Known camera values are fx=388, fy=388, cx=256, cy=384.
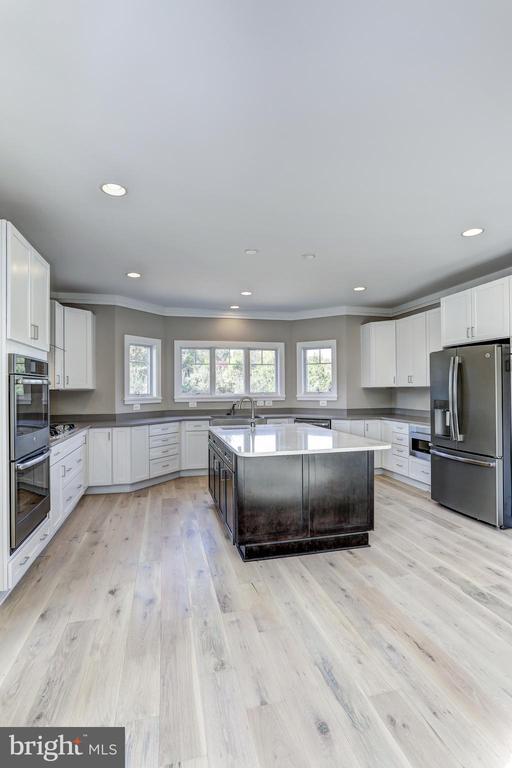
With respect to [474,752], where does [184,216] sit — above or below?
above

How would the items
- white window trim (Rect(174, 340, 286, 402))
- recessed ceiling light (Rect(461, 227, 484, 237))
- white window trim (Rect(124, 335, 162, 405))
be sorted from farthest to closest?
white window trim (Rect(174, 340, 286, 402)), white window trim (Rect(124, 335, 162, 405)), recessed ceiling light (Rect(461, 227, 484, 237))

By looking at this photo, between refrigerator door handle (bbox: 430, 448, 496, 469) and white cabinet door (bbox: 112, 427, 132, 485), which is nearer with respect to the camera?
refrigerator door handle (bbox: 430, 448, 496, 469)

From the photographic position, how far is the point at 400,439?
5.53 m

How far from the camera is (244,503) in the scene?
3045mm

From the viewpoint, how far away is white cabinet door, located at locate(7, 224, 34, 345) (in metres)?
2.44

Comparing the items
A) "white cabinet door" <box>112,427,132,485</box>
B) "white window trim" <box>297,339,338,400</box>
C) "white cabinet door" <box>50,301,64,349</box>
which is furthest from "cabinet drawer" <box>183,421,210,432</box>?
"white cabinet door" <box>50,301,64,349</box>

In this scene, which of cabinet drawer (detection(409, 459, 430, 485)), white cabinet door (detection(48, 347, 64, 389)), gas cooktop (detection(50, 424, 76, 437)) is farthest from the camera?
cabinet drawer (detection(409, 459, 430, 485))

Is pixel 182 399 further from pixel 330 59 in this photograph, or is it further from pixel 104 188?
pixel 330 59

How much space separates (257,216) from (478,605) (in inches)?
121

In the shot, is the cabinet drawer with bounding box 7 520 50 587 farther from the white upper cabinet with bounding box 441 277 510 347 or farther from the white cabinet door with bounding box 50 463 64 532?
the white upper cabinet with bounding box 441 277 510 347

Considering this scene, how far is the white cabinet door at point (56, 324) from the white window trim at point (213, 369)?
1844 mm

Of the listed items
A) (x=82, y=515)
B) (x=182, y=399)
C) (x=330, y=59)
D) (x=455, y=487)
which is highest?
(x=330, y=59)

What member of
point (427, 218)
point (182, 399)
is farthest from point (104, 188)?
point (182, 399)

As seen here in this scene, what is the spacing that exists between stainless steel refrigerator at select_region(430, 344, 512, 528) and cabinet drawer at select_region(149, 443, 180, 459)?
3.56m
